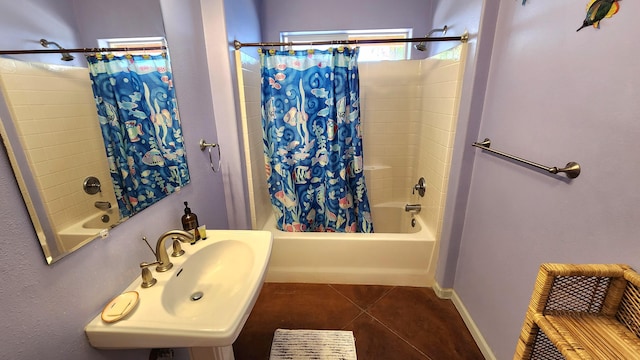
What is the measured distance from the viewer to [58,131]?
714 millimetres

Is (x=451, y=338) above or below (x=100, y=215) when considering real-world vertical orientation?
below

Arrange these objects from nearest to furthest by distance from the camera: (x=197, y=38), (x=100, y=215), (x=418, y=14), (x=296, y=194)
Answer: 1. (x=100, y=215)
2. (x=197, y=38)
3. (x=296, y=194)
4. (x=418, y=14)

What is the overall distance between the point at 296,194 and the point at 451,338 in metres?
1.39

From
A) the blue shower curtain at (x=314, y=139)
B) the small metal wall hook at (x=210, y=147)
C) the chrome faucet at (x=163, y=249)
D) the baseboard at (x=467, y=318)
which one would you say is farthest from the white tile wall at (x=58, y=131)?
the baseboard at (x=467, y=318)

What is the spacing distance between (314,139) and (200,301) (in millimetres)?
1289

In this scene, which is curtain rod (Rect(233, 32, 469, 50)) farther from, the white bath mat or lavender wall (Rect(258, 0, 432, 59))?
the white bath mat

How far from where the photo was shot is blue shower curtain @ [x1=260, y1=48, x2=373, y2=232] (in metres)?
1.80

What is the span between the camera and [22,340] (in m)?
0.61

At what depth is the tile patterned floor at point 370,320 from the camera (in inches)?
59.4

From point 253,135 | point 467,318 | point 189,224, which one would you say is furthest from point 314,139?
point 467,318

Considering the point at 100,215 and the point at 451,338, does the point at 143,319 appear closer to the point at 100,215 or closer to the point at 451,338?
the point at 100,215

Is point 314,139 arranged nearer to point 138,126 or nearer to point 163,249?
point 138,126

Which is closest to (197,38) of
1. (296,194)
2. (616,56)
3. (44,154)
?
(44,154)

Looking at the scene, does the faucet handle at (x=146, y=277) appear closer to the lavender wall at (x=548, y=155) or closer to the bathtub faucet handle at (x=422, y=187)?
the lavender wall at (x=548, y=155)
